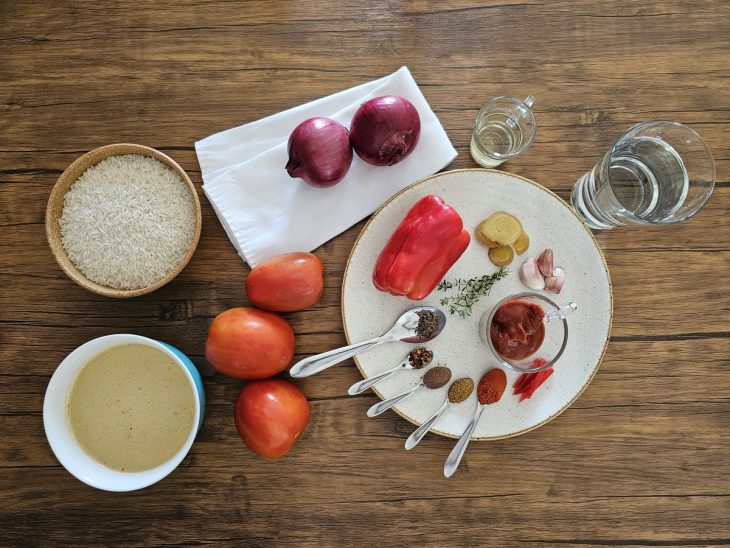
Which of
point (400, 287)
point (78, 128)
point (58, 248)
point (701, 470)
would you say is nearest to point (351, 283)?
point (400, 287)

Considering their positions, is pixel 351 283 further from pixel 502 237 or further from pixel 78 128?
pixel 78 128

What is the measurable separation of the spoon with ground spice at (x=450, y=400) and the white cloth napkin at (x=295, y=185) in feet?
1.41

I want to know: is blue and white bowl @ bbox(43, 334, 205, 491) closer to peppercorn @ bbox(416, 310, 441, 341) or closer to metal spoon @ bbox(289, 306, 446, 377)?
metal spoon @ bbox(289, 306, 446, 377)

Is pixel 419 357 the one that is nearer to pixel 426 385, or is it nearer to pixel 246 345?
pixel 426 385

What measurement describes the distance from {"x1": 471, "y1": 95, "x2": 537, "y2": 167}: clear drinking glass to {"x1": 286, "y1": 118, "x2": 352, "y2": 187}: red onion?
30 cm

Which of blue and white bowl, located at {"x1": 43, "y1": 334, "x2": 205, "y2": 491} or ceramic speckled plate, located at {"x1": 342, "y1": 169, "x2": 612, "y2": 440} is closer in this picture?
blue and white bowl, located at {"x1": 43, "y1": 334, "x2": 205, "y2": 491}

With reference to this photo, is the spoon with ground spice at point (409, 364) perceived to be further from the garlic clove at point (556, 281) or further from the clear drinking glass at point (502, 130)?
the clear drinking glass at point (502, 130)

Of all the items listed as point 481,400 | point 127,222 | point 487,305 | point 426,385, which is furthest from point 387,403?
point 127,222

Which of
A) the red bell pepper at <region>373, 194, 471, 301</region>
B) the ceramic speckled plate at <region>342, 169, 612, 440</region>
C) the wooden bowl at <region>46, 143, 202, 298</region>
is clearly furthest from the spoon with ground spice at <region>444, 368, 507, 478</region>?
the wooden bowl at <region>46, 143, 202, 298</region>

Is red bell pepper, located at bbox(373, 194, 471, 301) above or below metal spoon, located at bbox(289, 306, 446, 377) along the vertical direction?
above

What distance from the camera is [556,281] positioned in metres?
1.17

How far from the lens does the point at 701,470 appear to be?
127 cm

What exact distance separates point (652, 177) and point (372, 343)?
0.72m

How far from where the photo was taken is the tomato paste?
3.69ft
